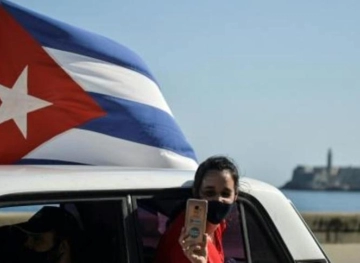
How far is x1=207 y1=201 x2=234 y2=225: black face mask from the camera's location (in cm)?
402

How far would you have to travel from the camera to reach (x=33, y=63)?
5.61 m

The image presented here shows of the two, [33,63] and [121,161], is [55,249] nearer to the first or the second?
[121,161]

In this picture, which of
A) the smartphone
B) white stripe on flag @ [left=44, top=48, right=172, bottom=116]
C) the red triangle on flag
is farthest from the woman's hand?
white stripe on flag @ [left=44, top=48, right=172, bottom=116]

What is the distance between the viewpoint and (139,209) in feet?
13.5

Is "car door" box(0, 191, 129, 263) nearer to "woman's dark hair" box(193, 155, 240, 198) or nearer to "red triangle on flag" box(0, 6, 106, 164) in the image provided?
"woman's dark hair" box(193, 155, 240, 198)

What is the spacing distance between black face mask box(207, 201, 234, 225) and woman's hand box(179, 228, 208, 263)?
0.28m

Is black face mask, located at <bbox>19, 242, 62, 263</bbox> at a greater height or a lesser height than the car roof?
lesser

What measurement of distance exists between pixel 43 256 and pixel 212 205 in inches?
31.2

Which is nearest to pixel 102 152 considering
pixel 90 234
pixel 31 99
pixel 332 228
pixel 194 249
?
pixel 31 99

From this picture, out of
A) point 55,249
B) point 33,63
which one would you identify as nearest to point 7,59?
point 33,63

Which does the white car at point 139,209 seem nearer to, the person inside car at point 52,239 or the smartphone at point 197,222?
the person inside car at point 52,239

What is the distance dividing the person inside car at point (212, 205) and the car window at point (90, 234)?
209 mm

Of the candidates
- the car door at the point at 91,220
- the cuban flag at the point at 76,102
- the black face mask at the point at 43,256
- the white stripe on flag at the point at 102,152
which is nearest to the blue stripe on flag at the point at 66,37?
the cuban flag at the point at 76,102

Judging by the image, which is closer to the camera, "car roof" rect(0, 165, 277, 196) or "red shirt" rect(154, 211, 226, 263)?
"car roof" rect(0, 165, 277, 196)
